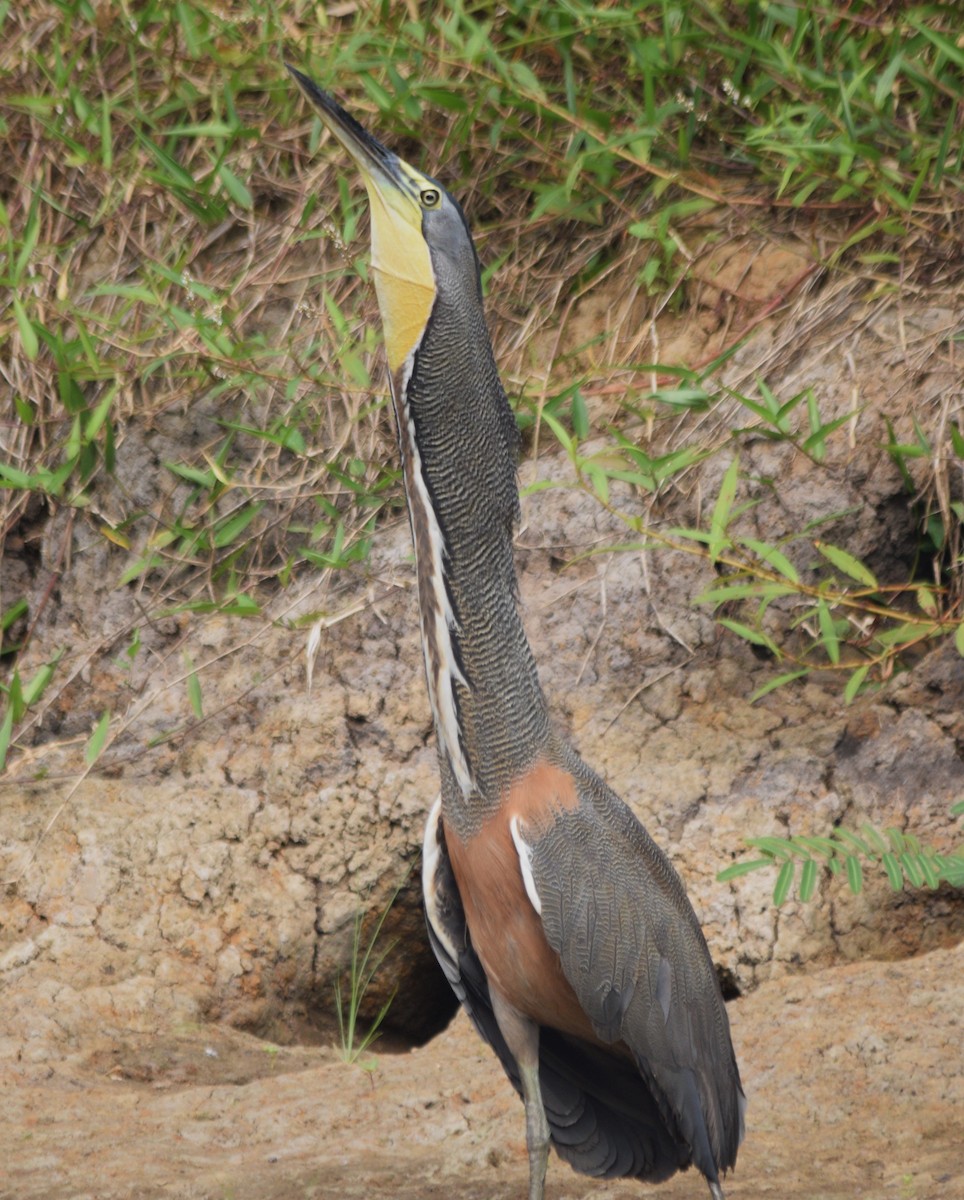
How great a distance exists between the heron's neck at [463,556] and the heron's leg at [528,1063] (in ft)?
1.60

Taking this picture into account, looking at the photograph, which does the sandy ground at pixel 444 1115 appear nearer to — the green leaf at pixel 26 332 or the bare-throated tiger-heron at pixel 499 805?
the bare-throated tiger-heron at pixel 499 805

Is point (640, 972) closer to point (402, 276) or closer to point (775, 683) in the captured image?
point (775, 683)

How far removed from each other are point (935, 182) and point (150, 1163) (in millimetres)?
3656

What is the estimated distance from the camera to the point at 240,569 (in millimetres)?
5027

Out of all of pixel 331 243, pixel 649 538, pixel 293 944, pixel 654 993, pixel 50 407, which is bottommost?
pixel 293 944

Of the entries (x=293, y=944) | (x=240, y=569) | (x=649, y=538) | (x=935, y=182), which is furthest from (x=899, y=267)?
(x=293, y=944)

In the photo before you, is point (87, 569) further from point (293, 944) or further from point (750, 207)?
point (750, 207)

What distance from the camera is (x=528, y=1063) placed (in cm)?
317

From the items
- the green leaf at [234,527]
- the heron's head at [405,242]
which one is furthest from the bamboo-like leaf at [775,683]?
the green leaf at [234,527]

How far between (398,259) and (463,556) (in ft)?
2.24

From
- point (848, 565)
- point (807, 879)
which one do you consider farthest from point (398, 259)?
point (807, 879)

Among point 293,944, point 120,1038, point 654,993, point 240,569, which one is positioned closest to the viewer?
point 654,993

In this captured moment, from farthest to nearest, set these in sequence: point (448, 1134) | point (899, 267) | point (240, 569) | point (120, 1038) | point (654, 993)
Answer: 1. point (240, 569)
2. point (899, 267)
3. point (120, 1038)
4. point (448, 1134)
5. point (654, 993)

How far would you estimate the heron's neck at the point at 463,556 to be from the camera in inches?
123
